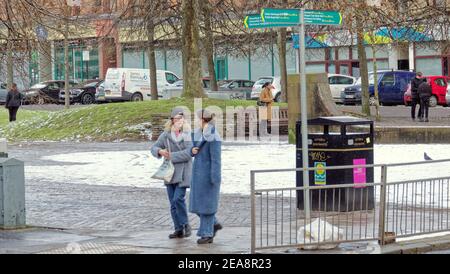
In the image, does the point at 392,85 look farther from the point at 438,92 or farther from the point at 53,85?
the point at 53,85

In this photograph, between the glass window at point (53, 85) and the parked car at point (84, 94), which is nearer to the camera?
the parked car at point (84, 94)

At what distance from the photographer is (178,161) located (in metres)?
13.1

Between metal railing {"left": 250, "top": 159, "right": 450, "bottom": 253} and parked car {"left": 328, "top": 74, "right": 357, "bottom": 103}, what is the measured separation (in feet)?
133

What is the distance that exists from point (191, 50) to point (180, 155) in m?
22.2

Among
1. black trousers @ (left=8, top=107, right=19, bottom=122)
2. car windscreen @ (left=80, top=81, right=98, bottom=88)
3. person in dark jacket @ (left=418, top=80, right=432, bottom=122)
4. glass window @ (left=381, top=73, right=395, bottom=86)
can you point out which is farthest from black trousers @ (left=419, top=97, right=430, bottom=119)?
car windscreen @ (left=80, top=81, right=98, bottom=88)

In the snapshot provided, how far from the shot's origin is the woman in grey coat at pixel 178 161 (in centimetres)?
1315

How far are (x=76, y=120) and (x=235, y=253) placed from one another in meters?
24.6

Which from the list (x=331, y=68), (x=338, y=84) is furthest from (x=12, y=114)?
(x=331, y=68)

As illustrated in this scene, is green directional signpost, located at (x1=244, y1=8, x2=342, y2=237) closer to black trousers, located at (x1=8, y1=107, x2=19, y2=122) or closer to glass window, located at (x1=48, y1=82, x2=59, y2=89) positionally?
black trousers, located at (x1=8, y1=107, x2=19, y2=122)

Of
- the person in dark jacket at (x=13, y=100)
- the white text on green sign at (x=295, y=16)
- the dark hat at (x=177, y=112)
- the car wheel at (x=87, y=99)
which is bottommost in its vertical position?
the car wheel at (x=87, y=99)

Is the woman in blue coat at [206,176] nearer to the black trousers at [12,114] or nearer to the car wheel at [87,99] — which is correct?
the black trousers at [12,114]

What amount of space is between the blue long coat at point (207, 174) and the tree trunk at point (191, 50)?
22.5 meters

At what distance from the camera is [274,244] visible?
1194 centimetres

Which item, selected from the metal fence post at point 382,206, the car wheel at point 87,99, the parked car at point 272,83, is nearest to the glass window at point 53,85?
the car wheel at point 87,99
